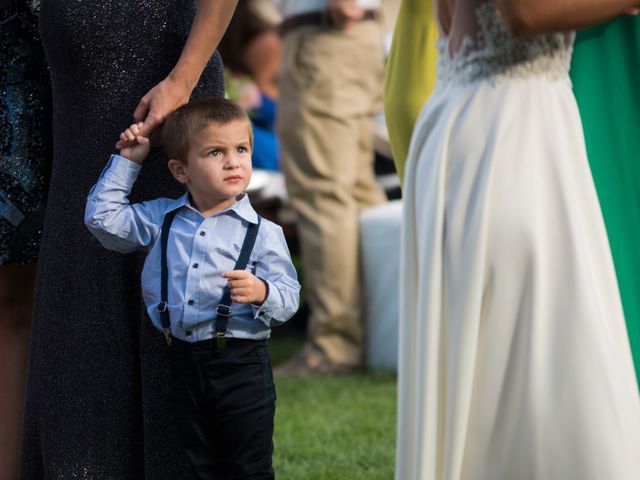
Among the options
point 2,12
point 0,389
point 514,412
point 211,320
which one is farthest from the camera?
point 0,389

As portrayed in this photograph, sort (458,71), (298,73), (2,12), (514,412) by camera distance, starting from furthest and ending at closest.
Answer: (298,73), (2,12), (458,71), (514,412)

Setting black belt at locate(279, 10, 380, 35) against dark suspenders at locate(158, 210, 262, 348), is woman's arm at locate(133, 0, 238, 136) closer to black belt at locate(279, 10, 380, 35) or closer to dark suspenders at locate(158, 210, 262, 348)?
dark suspenders at locate(158, 210, 262, 348)

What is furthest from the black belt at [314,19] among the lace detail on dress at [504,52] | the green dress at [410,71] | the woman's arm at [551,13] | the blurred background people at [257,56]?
the woman's arm at [551,13]

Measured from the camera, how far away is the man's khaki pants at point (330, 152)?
6.59 m

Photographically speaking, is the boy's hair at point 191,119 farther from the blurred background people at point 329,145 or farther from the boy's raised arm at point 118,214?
the blurred background people at point 329,145

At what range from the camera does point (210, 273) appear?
114 inches

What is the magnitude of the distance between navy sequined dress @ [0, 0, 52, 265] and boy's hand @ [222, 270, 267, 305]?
0.87 m

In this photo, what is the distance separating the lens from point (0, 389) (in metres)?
3.67

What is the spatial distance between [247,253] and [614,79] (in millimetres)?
833

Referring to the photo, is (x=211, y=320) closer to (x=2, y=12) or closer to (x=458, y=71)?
(x=458, y=71)

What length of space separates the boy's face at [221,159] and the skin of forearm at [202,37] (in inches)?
7.2

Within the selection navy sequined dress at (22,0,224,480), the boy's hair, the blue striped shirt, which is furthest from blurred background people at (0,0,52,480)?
the boy's hair

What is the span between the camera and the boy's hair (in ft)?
9.62

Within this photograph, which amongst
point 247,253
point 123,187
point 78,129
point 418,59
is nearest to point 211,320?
point 247,253
